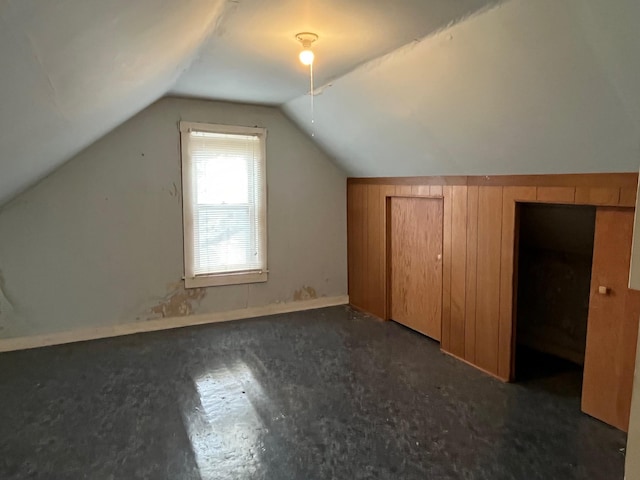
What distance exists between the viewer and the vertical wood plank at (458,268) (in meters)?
3.54

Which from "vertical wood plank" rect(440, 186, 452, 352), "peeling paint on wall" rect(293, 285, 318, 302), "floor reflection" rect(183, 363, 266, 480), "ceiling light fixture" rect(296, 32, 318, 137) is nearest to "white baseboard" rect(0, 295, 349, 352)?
"peeling paint on wall" rect(293, 285, 318, 302)

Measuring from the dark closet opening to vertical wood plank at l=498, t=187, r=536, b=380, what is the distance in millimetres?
96

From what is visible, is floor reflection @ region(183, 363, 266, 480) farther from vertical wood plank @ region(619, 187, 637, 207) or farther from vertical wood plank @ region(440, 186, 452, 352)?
vertical wood plank @ region(619, 187, 637, 207)

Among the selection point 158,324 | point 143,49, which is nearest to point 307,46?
point 143,49

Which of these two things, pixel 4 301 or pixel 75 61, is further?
pixel 4 301

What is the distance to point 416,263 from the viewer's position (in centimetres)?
420

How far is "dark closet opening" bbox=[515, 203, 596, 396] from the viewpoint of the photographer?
3309 mm

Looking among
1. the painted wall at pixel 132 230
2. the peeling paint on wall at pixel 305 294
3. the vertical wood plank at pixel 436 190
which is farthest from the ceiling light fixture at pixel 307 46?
the peeling paint on wall at pixel 305 294

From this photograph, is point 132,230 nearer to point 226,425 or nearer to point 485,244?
point 226,425

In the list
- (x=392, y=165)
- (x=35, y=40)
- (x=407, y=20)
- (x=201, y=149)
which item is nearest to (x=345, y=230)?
(x=392, y=165)

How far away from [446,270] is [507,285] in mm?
625

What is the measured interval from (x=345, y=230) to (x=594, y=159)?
9.77 ft

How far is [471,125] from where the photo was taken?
115 inches

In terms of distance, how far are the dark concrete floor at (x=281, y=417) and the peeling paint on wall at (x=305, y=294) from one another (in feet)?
3.54
